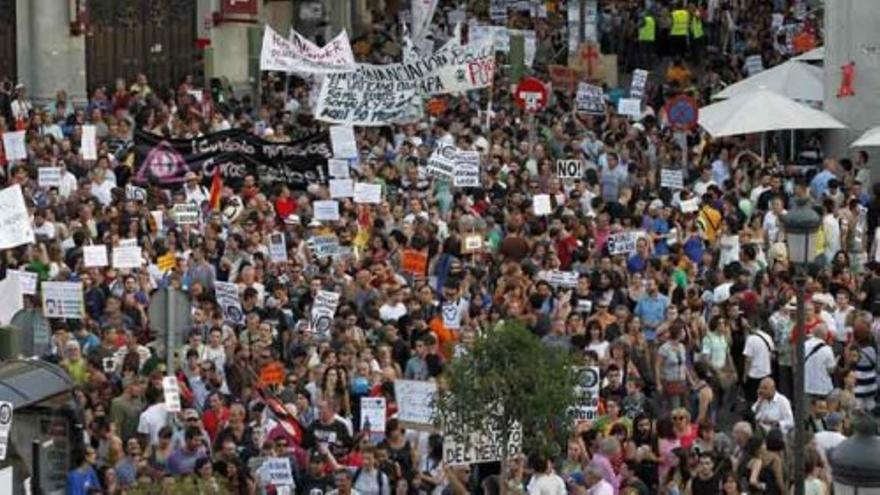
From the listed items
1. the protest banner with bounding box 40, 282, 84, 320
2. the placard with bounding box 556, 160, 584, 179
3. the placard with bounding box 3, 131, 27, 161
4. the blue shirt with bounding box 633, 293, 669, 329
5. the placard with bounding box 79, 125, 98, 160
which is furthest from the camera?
the placard with bounding box 556, 160, 584, 179

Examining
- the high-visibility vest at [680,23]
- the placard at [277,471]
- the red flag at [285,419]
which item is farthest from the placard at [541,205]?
the high-visibility vest at [680,23]

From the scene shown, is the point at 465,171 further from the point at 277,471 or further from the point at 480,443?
the point at 480,443

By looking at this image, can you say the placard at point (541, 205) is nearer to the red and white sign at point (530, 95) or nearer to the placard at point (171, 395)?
the red and white sign at point (530, 95)

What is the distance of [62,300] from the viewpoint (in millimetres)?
24828

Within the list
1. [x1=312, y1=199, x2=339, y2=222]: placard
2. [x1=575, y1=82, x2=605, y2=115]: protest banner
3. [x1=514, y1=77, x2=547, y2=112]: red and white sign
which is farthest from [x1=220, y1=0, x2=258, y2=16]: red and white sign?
[x1=312, y1=199, x2=339, y2=222]: placard

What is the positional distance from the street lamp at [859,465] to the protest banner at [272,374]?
9818mm

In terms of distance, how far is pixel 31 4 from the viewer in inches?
1618

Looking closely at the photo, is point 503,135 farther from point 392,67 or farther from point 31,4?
point 31,4

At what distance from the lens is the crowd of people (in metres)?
20.8

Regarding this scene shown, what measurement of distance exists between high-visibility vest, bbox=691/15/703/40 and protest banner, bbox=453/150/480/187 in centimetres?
1847

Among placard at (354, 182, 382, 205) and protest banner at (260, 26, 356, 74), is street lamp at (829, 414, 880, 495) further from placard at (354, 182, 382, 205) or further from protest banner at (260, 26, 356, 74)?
protest banner at (260, 26, 356, 74)

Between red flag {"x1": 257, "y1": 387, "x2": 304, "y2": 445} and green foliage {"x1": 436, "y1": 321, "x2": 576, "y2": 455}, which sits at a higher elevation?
green foliage {"x1": 436, "y1": 321, "x2": 576, "y2": 455}

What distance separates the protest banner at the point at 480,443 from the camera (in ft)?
66.5

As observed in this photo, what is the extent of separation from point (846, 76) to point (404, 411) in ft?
56.4
